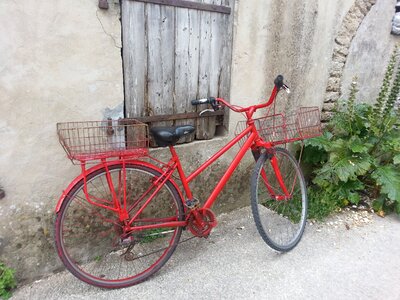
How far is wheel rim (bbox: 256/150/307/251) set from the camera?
283 centimetres

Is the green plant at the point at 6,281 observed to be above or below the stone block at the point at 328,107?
below

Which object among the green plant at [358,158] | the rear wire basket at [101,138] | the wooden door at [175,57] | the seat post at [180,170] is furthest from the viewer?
the green plant at [358,158]

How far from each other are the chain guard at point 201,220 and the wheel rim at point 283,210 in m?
0.41

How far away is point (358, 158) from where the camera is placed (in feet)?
11.1

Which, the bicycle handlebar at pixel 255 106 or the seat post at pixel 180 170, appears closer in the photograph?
the seat post at pixel 180 170

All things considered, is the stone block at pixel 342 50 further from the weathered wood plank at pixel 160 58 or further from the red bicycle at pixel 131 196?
the weathered wood plank at pixel 160 58

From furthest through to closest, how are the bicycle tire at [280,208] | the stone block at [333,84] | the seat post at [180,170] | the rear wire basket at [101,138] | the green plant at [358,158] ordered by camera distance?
the stone block at [333,84], the green plant at [358,158], the bicycle tire at [280,208], the seat post at [180,170], the rear wire basket at [101,138]

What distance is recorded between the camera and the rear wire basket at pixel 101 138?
6.91 ft

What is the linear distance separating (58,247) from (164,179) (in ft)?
2.65

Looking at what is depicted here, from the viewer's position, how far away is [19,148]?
83.5 inches

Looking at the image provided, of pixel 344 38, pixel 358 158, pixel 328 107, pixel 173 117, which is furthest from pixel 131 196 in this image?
pixel 344 38

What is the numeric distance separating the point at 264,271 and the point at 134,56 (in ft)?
6.34

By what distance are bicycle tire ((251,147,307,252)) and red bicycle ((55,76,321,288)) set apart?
0.04ft

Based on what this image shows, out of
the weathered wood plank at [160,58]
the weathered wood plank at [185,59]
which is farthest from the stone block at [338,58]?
the weathered wood plank at [160,58]
